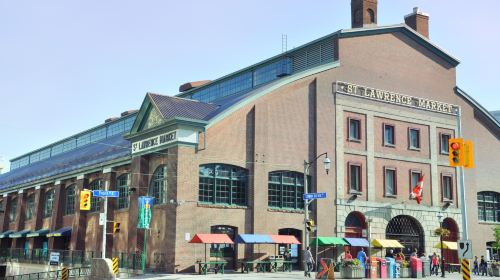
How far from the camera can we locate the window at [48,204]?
199ft

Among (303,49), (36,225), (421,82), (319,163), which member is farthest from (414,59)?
(36,225)

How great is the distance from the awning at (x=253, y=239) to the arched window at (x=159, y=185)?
224 inches

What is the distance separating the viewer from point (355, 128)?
1916 inches

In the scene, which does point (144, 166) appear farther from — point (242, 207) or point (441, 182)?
point (441, 182)

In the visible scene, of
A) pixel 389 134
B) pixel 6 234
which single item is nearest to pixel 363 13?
pixel 389 134

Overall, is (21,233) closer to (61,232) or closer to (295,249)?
(61,232)

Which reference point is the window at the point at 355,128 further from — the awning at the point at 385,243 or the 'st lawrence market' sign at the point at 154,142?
the 'st lawrence market' sign at the point at 154,142

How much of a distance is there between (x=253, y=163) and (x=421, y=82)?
18.5 metres

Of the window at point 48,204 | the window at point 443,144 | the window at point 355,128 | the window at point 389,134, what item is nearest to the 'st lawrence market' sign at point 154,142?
the window at point 355,128

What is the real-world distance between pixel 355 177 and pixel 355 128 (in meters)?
3.81

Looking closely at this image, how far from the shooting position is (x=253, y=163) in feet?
140

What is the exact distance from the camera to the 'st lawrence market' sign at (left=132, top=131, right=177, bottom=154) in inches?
1615

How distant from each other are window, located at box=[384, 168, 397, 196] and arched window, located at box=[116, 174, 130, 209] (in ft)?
65.3

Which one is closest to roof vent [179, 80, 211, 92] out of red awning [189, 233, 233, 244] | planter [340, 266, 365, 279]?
red awning [189, 233, 233, 244]
